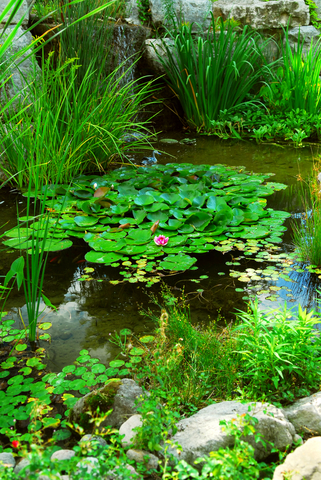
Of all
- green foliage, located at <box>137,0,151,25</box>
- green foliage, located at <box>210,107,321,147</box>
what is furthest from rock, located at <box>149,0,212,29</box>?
green foliage, located at <box>210,107,321,147</box>

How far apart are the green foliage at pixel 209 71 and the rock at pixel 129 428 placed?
4.80 m

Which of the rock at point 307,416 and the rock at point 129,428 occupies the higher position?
the rock at point 129,428

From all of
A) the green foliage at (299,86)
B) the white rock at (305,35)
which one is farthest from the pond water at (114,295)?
the white rock at (305,35)

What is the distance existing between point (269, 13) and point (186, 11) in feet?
4.28

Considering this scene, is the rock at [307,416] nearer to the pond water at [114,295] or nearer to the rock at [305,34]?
the pond water at [114,295]

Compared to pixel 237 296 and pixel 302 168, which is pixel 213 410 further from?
pixel 302 168

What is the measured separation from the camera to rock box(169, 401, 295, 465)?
1.22 meters

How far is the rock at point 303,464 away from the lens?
43.7 inches

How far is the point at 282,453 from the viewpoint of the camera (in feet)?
4.10

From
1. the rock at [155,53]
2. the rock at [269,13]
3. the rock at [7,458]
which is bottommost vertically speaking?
the rock at [7,458]

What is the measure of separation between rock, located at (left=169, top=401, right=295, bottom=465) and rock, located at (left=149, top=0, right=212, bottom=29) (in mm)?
6020

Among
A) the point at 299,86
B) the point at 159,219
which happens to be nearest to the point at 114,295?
the point at 159,219

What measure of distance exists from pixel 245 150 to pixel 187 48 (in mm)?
1681

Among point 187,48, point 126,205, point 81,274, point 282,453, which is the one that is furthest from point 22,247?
point 187,48
